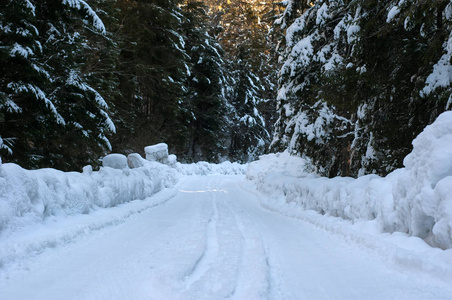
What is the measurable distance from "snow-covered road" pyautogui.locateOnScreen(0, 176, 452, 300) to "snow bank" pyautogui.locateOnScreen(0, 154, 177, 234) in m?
0.44

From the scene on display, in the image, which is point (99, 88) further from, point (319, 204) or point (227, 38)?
point (227, 38)

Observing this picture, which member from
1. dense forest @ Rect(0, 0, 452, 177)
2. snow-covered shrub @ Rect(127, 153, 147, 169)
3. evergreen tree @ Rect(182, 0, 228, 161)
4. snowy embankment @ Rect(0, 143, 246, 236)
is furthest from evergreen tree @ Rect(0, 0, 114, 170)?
evergreen tree @ Rect(182, 0, 228, 161)

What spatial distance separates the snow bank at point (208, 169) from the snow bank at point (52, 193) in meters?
16.0

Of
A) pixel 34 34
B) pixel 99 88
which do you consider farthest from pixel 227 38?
pixel 34 34

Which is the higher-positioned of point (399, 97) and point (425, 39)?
point (425, 39)

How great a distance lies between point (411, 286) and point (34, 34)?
9.95 m

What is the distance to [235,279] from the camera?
3.17 metres

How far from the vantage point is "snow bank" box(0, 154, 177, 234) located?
14.9 ft

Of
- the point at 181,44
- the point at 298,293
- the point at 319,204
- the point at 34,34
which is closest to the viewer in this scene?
the point at 298,293

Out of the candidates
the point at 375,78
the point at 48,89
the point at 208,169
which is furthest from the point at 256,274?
the point at 208,169

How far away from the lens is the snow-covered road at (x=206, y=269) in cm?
289

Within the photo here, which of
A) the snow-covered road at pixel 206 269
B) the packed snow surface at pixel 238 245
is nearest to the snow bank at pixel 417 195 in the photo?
the packed snow surface at pixel 238 245

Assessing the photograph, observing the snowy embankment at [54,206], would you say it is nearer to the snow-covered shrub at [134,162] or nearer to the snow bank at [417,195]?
the snow bank at [417,195]

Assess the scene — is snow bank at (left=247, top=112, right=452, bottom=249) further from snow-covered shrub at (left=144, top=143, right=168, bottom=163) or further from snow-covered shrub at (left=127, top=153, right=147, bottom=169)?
snow-covered shrub at (left=144, top=143, right=168, bottom=163)
